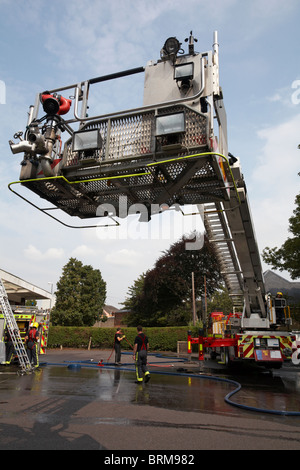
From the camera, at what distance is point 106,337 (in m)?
24.8

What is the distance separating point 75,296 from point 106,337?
42.5 ft

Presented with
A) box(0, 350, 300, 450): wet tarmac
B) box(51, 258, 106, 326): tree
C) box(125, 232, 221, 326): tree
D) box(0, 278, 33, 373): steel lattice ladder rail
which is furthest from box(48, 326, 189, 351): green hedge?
box(0, 350, 300, 450): wet tarmac

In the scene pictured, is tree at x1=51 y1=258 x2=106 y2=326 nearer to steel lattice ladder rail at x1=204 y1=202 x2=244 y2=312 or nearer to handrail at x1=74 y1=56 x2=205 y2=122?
steel lattice ladder rail at x1=204 y1=202 x2=244 y2=312

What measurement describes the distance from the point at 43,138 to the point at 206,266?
30.3 metres

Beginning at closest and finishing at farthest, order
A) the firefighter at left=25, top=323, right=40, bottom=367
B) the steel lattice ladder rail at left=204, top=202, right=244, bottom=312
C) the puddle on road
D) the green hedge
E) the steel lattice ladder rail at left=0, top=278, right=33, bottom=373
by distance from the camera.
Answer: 1. the puddle on road
2. the steel lattice ladder rail at left=204, top=202, right=244, bottom=312
3. the steel lattice ladder rail at left=0, top=278, right=33, bottom=373
4. the firefighter at left=25, top=323, right=40, bottom=367
5. the green hedge

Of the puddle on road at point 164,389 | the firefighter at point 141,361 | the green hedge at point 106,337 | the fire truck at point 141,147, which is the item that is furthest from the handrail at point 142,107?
the green hedge at point 106,337

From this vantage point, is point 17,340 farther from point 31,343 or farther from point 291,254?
point 291,254

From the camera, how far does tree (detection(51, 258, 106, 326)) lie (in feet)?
117

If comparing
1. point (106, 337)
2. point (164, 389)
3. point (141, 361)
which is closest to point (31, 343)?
point (141, 361)

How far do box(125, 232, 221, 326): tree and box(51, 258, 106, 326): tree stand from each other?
6.78 m

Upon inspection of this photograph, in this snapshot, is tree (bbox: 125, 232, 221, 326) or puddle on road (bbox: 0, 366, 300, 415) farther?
tree (bbox: 125, 232, 221, 326)

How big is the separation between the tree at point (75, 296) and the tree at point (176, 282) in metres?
6.78

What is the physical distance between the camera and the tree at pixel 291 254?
18625mm

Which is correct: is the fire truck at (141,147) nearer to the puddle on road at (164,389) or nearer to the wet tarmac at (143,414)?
the wet tarmac at (143,414)
